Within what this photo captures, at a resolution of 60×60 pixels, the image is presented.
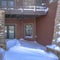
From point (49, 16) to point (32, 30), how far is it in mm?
2713

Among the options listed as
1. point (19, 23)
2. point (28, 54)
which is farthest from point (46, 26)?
point (28, 54)

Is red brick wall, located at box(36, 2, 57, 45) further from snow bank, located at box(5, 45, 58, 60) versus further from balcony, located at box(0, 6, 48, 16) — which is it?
snow bank, located at box(5, 45, 58, 60)

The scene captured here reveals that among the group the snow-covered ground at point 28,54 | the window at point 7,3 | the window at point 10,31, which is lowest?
the snow-covered ground at point 28,54

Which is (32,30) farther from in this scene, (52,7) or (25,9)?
(52,7)

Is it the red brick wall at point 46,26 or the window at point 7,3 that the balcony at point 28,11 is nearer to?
the red brick wall at point 46,26

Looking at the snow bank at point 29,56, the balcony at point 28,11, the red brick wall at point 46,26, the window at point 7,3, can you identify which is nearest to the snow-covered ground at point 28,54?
the snow bank at point 29,56

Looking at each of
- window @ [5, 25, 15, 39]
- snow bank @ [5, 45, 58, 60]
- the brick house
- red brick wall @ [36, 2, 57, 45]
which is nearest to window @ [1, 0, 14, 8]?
the brick house

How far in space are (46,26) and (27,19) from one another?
8.64 ft

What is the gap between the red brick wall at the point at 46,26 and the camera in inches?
504

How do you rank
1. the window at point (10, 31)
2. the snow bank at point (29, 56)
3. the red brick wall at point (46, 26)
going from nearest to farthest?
the snow bank at point (29, 56) < the red brick wall at point (46, 26) < the window at point (10, 31)

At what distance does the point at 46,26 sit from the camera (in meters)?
13.6

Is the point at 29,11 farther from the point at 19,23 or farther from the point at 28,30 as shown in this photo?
the point at 28,30

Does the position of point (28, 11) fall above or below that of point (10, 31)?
above

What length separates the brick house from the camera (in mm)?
14169
